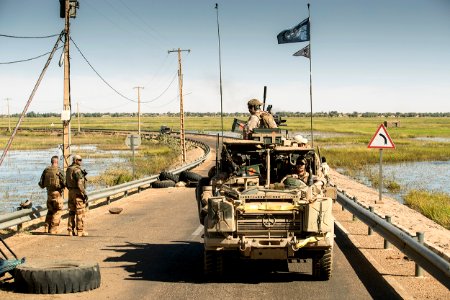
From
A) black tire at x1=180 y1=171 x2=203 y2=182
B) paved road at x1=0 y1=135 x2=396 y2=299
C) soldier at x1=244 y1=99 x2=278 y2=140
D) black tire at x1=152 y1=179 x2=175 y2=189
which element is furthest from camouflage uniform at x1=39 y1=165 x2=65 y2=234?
black tire at x1=180 y1=171 x2=203 y2=182

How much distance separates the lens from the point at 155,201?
24.6 meters

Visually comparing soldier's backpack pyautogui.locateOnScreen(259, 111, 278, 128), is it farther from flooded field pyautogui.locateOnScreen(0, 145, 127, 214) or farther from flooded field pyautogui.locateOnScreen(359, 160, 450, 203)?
flooded field pyautogui.locateOnScreen(359, 160, 450, 203)

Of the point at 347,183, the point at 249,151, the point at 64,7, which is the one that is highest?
the point at 64,7

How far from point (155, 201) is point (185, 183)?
22.7 ft

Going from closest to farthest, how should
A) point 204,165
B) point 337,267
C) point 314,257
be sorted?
point 314,257, point 337,267, point 204,165

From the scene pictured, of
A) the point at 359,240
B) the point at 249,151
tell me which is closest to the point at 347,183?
the point at 359,240

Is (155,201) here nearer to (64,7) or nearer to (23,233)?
(64,7)

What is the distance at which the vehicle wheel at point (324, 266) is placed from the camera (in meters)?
10.5

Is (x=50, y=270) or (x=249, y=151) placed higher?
(x=249, y=151)

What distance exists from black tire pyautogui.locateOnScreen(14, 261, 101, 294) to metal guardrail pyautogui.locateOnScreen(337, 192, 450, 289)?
452 cm

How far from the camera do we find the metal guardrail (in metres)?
8.24

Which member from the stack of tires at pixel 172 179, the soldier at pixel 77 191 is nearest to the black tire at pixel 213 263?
the soldier at pixel 77 191

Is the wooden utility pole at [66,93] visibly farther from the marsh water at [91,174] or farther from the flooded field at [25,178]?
the marsh water at [91,174]

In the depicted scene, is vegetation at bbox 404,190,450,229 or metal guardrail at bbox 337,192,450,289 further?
vegetation at bbox 404,190,450,229
